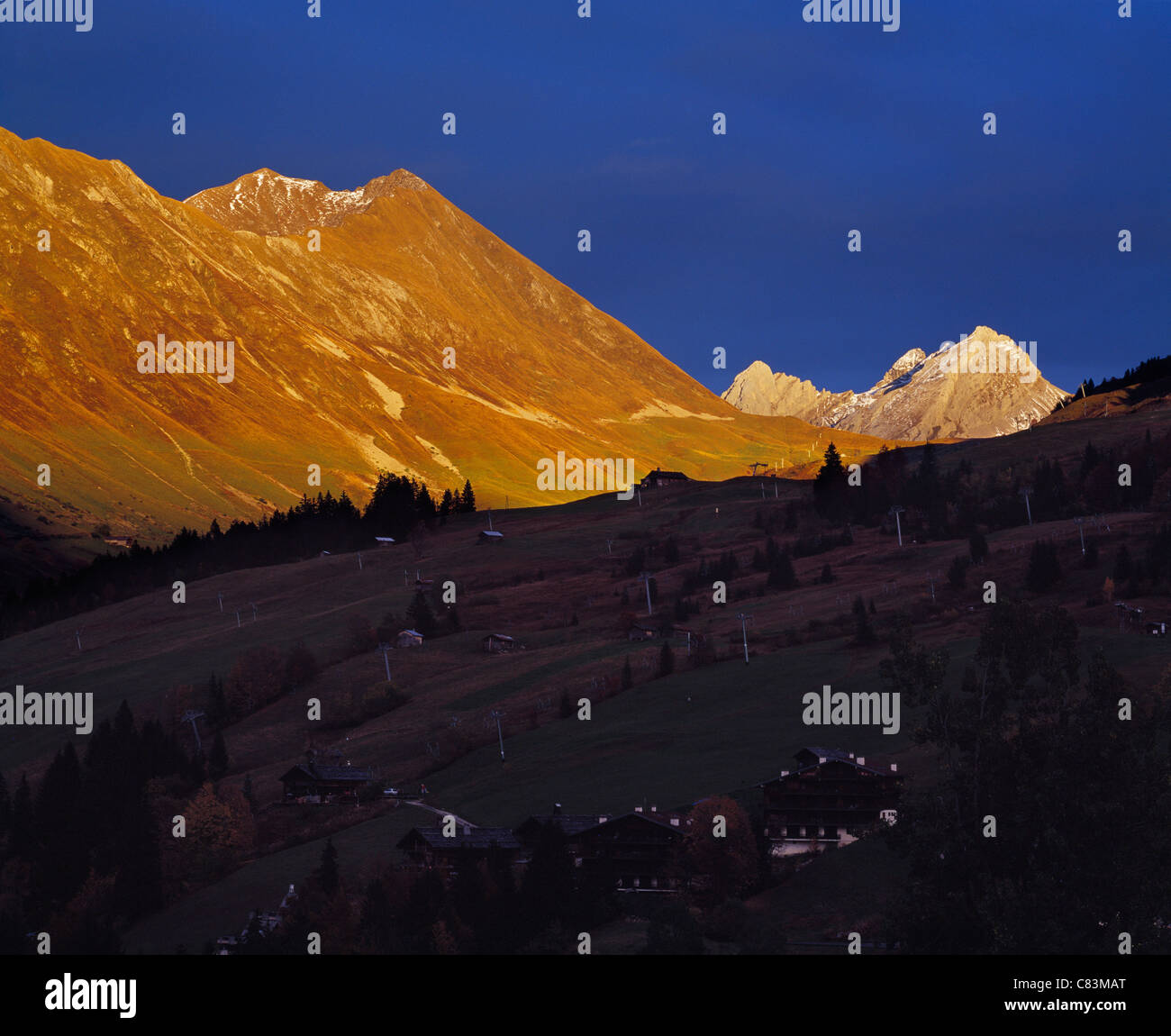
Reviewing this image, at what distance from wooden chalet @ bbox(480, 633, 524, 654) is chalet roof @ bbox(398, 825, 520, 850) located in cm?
6205

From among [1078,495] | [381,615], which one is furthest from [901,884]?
[1078,495]

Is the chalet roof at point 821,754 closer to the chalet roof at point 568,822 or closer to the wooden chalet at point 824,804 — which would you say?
the wooden chalet at point 824,804

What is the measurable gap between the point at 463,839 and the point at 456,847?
107 cm

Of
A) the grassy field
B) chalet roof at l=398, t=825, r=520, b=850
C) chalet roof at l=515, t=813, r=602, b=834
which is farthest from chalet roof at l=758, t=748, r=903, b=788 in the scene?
chalet roof at l=398, t=825, r=520, b=850

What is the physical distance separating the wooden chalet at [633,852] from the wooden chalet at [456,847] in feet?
13.8

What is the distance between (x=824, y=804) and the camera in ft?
255

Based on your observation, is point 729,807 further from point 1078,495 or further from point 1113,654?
point 1078,495

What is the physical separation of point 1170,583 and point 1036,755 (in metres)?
67.4

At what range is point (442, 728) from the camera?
369 feet

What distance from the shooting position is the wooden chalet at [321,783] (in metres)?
99.1

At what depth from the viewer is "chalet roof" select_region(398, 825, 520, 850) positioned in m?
76.6

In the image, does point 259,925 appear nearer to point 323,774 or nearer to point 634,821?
point 634,821

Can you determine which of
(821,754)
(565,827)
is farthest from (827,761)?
(565,827)

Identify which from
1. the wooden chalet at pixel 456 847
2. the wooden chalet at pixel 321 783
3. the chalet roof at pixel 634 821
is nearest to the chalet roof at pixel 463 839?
the wooden chalet at pixel 456 847
